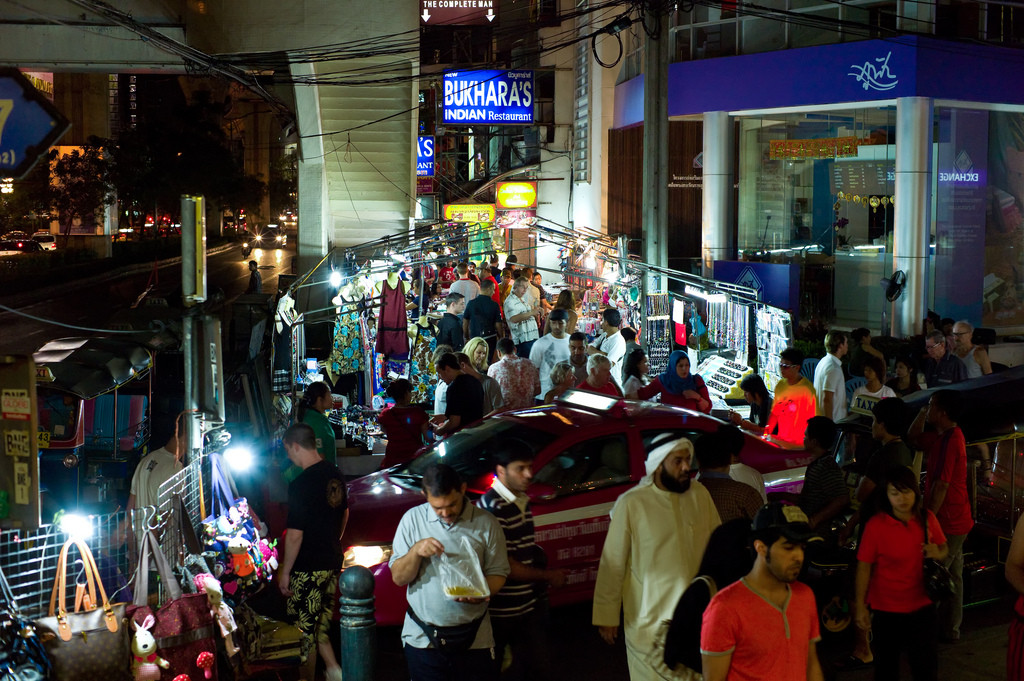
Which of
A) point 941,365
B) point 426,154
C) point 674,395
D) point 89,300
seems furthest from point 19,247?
point 941,365

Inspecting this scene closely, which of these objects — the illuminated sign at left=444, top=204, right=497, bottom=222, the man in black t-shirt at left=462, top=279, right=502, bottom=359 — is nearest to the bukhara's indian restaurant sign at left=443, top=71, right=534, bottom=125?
the illuminated sign at left=444, top=204, right=497, bottom=222

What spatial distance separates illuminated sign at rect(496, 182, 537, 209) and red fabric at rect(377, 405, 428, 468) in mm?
20658

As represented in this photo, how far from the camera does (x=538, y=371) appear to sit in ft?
39.8

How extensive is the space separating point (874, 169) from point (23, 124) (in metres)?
19.5

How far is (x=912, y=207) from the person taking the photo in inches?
703

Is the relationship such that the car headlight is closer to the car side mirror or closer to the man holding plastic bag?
the car side mirror

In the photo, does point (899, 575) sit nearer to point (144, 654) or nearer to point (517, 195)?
point (144, 654)

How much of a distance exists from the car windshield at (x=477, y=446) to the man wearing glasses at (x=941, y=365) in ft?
21.0

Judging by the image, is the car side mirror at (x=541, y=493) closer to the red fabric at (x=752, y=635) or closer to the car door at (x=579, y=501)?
the car door at (x=579, y=501)

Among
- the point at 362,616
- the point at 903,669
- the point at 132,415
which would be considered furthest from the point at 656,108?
the point at 362,616

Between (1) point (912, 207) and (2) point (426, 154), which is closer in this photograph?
(1) point (912, 207)

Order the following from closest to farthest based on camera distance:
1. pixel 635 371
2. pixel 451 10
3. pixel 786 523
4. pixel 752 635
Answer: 1. pixel 752 635
2. pixel 786 523
3. pixel 635 371
4. pixel 451 10

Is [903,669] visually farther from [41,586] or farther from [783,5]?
[783,5]

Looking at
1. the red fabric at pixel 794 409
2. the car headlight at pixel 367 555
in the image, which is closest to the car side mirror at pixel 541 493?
the car headlight at pixel 367 555
